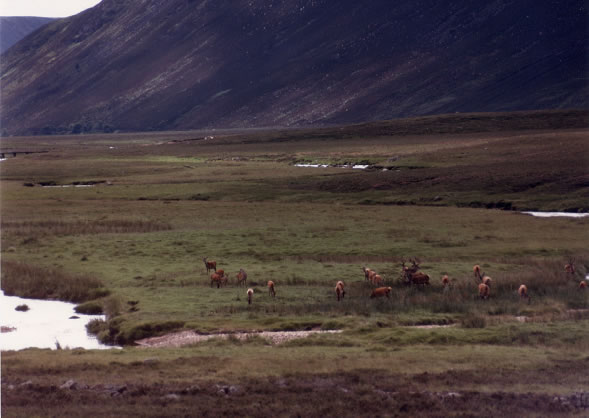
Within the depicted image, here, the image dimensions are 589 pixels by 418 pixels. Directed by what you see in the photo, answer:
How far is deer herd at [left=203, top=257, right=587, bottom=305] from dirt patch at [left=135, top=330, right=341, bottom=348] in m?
4.20

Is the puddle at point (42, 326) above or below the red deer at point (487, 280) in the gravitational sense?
below

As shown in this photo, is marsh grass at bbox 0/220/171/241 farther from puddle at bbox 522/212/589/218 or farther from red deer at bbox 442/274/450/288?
puddle at bbox 522/212/589/218

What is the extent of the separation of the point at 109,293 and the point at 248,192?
41.0 meters

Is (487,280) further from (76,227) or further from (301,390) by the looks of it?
(76,227)

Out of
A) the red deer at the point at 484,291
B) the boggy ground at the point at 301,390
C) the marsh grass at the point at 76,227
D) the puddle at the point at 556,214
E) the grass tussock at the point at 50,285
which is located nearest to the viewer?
the boggy ground at the point at 301,390

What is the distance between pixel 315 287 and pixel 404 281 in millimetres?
Answer: 3699

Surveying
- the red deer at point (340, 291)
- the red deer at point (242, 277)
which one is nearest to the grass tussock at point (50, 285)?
the red deer at point (242, 277)

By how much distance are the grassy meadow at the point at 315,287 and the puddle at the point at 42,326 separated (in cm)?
79

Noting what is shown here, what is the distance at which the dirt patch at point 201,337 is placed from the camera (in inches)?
1049

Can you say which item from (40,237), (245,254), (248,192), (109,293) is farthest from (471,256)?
(248,192)

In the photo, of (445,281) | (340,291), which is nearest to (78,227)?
(340,291)

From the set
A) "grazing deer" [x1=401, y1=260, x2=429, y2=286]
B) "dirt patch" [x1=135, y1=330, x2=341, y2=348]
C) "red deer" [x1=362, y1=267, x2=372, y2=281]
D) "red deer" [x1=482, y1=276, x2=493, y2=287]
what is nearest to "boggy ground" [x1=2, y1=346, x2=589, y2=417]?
"dirt patch" [x1=135, y1=330, x2=341, y2=348]

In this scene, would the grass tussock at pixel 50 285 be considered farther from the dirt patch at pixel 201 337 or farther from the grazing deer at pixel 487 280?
the grazing deer at pixel 487 280

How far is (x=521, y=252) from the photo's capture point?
4253 centimetres
